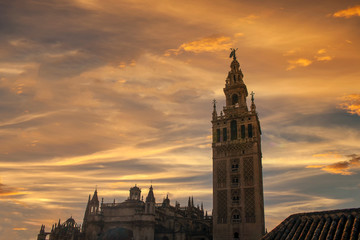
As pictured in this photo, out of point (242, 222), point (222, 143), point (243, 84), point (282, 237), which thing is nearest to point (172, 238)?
point (242, 222)

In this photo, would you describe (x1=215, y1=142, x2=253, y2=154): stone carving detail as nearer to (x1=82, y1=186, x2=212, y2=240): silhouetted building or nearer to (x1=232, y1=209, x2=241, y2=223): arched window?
(x1=232, y1=209, x2=241, y2=223): arched window

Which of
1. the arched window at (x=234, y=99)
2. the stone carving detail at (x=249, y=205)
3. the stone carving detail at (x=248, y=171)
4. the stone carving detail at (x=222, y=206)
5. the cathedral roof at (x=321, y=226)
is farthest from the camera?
the arched window at (x=234, y=99)

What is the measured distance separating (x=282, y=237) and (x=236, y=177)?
32.2 meters

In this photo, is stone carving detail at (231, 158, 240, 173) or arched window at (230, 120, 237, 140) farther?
arched window at (230, 120, 237, 140)

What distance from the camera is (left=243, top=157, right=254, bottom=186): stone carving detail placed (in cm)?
5425

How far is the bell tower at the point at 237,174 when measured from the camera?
51.6m

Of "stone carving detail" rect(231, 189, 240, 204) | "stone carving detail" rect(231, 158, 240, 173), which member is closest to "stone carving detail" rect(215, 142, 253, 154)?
"stone carving detail" rect(231, 158, 240, 173)

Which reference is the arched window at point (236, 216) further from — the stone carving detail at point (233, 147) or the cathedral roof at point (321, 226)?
the cathedral roof at point (321, 226)

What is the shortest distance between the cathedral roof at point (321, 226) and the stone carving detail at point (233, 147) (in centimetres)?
3097

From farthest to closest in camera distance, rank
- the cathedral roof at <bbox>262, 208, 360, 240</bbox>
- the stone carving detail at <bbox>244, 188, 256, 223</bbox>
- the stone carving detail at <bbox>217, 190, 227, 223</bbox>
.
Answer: the stone carving detail at <bbox>217, 190, 227, 223</bbox> → the stone carving detail at <bbox>244, 188, 256, 223</bbox> → the cathedral roof at <bbox>262, 208, 360, 240</bbox>

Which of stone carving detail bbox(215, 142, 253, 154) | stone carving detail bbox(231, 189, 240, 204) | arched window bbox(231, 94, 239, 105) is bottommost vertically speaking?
stone carving detail bbox(231, 189, 240, 204)

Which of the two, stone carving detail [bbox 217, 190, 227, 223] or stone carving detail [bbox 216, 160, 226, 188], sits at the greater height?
stone carving detail [bbox 216, 160, 226, 188]

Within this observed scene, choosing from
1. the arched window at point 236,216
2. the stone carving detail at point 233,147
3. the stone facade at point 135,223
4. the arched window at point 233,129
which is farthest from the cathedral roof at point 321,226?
the stone facade at point 135,223

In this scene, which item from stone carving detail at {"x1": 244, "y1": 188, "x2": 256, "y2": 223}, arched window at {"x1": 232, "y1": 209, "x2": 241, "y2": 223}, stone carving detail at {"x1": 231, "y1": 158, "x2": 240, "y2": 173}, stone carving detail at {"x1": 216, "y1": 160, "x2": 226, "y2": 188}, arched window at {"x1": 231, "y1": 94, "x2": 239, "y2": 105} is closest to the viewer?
stone carving detail at {"x1": 244, "y1": 188, "x2": 256, "y2": 223}
